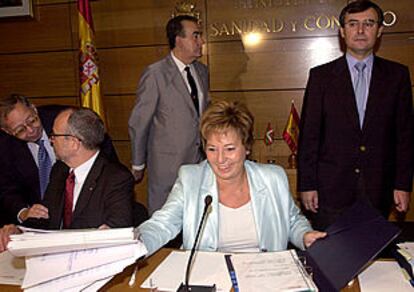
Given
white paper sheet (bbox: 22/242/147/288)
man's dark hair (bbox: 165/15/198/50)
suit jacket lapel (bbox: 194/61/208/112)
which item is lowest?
white paper sheet (bbox: 22/242/147/288)

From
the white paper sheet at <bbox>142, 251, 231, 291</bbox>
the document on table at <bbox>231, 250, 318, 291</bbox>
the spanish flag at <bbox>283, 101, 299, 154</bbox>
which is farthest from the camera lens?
the spanish flag at <bbox>283, 101, 299, 154</bbox>

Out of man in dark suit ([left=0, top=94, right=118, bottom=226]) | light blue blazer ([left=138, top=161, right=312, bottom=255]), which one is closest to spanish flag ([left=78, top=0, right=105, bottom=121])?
man in dark suit ([left=0, top=94, right=118, bottom=226])

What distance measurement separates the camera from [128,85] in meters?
4.66

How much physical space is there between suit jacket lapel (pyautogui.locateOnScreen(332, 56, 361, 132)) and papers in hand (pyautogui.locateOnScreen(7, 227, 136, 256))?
1771 mm

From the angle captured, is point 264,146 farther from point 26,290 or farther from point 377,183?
Result: point 26,290

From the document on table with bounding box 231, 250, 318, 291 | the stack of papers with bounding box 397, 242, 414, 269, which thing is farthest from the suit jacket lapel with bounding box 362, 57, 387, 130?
the document on table with bounding box 231, 250, 318, 291

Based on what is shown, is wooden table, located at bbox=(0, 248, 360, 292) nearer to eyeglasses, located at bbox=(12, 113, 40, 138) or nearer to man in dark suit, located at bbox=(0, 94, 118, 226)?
man in dark suit, located at bbox=(0, 94, 118, 226)

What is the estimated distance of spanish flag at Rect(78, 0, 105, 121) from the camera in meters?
4.19

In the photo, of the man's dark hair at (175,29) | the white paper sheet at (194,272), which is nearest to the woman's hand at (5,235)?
the white paper sheet at (194,272)

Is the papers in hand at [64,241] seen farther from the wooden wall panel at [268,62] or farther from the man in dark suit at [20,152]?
the wooden wall panel at [268,62]

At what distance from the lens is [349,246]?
4.60ft

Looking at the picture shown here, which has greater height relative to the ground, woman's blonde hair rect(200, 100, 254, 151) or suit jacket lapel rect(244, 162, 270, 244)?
woman's blonde hair rect(200, 100, 254, 151)

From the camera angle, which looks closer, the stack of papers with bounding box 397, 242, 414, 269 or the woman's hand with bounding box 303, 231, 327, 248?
the stack of papers with bounding box 397, 242, 414, 269

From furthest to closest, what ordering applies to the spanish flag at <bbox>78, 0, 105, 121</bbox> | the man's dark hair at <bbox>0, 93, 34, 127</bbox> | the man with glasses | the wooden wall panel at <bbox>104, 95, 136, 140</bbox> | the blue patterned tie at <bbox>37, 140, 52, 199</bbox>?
the wooden wall panel at <bbox>104, 95, 136, 140</bbox>
the spanish flag at <bbox>78, 0, 105, 121</bbox>
the blue patterned tie at <bbox>37, 140, 52, 199</bbox>
the man's dark hair at <bbox>0, 93, 34, 127</bbox>
the man with glasses
